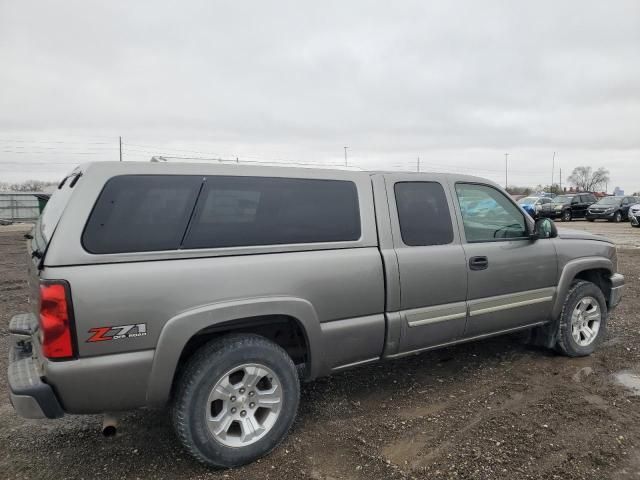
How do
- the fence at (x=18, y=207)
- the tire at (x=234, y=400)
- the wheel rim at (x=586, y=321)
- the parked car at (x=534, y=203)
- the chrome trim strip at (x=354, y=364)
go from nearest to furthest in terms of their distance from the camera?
the tire at (x=234, y=400)
the chrome trim strip at (x=354, y=364)
the wheel rim at (x=586, y=321)
the parked car at (x=534, y=203)
the fence at (x=18, y=207)

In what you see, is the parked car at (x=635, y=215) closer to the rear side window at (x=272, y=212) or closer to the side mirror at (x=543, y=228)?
the side mirror at (x=543, y=228)

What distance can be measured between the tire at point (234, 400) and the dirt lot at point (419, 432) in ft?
0.51

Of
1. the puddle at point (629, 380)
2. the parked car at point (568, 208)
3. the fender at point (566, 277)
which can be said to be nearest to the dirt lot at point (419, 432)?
the puddle at point (629, 380)

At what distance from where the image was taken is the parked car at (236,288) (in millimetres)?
2449

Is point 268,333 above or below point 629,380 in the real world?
above

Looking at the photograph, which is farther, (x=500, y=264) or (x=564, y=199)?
(x=564, y=199)

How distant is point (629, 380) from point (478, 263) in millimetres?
1776

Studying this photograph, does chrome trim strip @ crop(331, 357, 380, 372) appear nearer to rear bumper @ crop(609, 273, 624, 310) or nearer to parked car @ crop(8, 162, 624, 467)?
parked car @ crop(8, 162, 624, 467)

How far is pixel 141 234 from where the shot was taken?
2.61 metres

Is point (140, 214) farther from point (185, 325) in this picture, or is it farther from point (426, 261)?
point (426, 261)

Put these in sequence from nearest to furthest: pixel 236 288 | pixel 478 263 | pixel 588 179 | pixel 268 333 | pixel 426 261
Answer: pixel 236 288, pixel 268 333, pixel 426 261, pixel 478 263, pixel 588 179

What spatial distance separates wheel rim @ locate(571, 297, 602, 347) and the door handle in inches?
57.3

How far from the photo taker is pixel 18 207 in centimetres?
3166

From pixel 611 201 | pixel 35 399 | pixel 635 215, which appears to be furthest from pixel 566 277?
pixel 611 201
